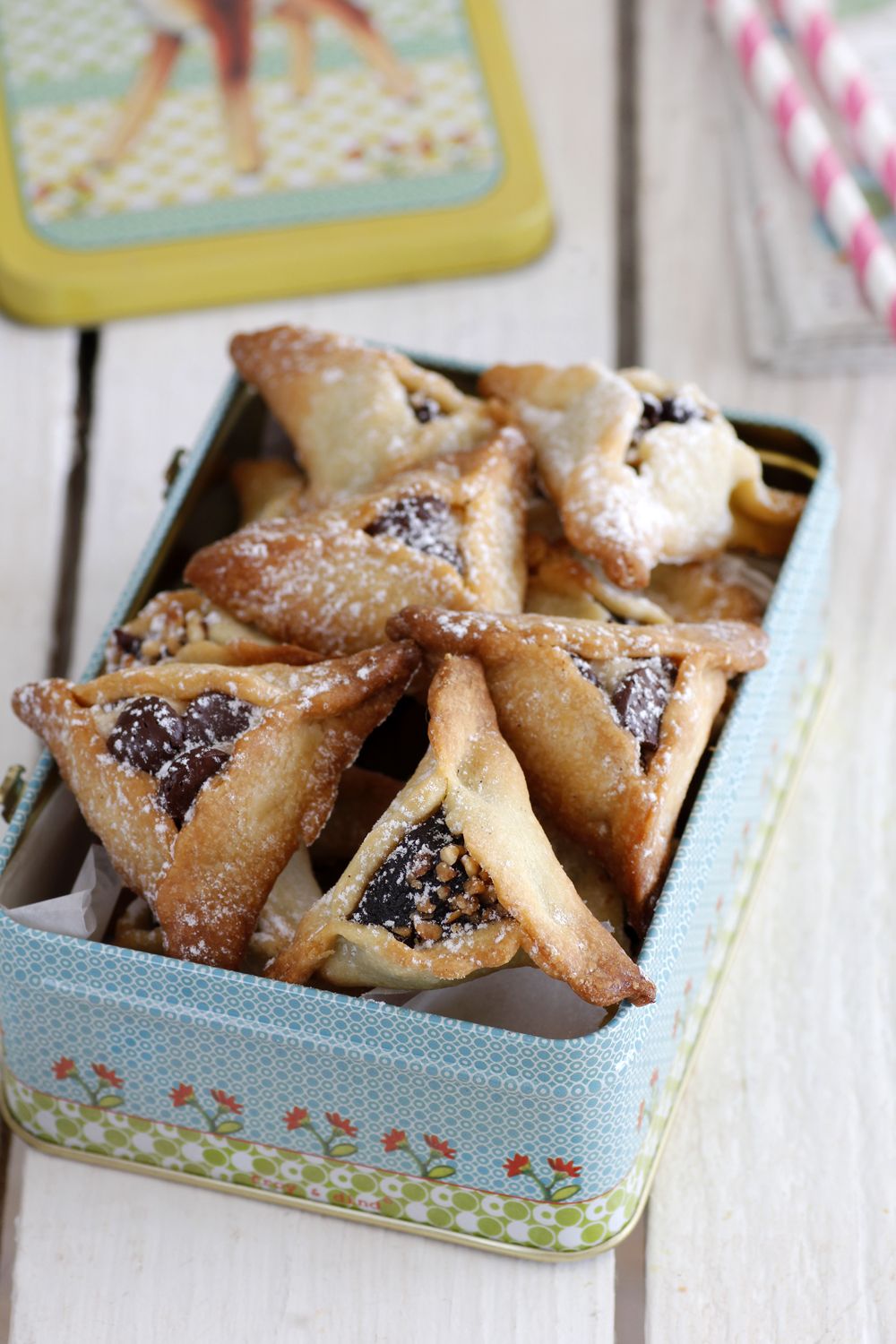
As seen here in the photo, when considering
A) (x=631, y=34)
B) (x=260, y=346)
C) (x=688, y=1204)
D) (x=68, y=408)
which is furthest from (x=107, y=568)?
(x=631, y=34)

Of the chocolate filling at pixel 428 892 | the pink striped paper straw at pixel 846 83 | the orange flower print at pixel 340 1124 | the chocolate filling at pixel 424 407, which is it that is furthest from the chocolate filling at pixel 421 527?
the pink striped paper straw at pixel 846 83

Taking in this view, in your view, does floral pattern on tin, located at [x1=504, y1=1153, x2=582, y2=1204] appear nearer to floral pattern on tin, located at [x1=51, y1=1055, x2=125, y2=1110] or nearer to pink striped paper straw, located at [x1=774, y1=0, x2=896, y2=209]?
floral pattern on tin, located at [x1=51, y1=1055, x2=125, y2=1110]

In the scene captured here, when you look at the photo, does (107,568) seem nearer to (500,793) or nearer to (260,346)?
(260,346)

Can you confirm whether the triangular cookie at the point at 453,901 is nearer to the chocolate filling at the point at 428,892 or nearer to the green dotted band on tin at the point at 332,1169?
the chocolate filling at the point at 428,892

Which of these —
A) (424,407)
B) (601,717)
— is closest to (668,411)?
(424,407)

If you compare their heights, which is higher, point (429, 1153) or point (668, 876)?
point (668, 876)

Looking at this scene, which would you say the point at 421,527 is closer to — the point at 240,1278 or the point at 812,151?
the point at 240,1278
